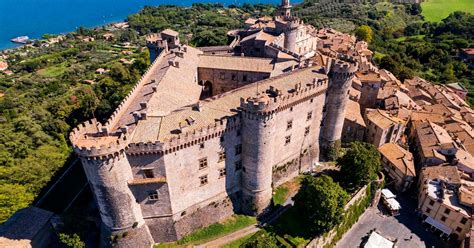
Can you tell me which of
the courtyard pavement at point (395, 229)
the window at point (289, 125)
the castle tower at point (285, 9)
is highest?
the castle tower at point (285, 9)

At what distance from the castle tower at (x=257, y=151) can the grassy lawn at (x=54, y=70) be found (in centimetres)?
13507

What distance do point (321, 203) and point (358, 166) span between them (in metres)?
12.7

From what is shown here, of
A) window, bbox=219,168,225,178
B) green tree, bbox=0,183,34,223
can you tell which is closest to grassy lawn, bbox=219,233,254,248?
window, bbox=219,168,225,178

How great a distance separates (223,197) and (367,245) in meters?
25.4

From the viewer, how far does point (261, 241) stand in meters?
48.5

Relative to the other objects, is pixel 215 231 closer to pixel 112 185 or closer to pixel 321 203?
pixel 321 203

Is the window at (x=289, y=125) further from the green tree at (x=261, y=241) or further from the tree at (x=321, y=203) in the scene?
the green tree at (x=261, y=241)

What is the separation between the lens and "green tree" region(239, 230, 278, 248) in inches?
1892

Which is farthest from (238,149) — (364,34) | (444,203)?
(364,34)

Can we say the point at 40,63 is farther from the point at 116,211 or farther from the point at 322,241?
the point at 322,241

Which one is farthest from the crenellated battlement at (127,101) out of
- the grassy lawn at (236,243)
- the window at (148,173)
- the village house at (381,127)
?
the village house at (381,127)

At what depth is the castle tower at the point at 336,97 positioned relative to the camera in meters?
58.4

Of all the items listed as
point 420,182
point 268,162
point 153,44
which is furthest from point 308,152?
point 153,44

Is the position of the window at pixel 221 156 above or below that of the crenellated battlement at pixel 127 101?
below
